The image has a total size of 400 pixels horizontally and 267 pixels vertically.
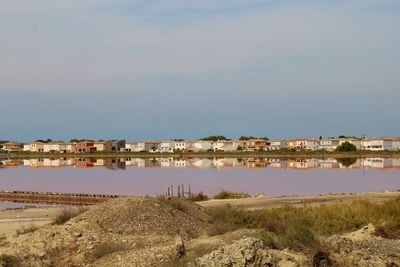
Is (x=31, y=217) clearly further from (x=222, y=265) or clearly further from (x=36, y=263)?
(x=222, y=265)

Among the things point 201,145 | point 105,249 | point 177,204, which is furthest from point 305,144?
point 105,249

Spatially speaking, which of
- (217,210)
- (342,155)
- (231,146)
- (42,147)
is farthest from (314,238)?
(42,147)

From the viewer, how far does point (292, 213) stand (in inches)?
797

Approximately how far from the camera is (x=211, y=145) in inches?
6801

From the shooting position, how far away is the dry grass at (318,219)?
1562 centimetres

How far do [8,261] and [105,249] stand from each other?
83.1 inches

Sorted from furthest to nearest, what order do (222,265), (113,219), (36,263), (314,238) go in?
(113,219) → (36,263) → (314,238) → (222,265)

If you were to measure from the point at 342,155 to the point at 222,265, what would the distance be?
12713 cm

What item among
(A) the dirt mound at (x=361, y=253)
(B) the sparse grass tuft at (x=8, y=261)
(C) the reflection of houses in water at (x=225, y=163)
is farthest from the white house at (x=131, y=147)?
(A) the dirt mound at (x=361, y=253)

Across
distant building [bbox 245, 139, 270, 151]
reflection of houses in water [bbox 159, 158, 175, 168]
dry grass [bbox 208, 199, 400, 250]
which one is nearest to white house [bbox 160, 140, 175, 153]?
distant building [bbox 245, 139, 270, 151]

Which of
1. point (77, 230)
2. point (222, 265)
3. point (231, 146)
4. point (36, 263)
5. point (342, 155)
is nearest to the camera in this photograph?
point (222, 265)

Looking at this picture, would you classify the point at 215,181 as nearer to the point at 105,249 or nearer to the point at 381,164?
the point at 381,164

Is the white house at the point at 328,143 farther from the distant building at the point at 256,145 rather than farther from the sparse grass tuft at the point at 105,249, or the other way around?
the sparse grass tuft at the point at 105,249

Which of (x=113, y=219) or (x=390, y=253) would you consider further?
(x=113, y=219)
